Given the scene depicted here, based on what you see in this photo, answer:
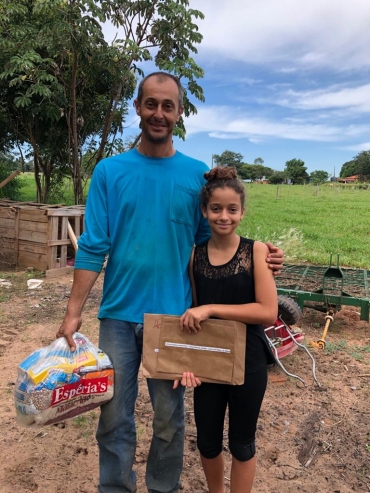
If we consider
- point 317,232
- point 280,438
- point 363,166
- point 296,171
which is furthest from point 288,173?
point 280,438

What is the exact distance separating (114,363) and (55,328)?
3.32 meters

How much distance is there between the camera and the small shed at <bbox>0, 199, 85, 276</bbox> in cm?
767

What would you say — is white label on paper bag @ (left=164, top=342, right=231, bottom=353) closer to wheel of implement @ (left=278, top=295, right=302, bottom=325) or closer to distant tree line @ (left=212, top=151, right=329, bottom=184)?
wheel of implement @ (left=278, top=295, right=302, bottom=325)

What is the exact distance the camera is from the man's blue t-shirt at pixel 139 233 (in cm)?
193

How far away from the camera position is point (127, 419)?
1956 mm

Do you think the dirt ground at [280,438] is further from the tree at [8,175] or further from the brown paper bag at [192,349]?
the tree at [8,175]

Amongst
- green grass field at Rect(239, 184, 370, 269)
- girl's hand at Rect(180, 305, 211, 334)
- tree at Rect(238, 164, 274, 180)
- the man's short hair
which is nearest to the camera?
girl's hand at Rect(180, 305, 211, 334)

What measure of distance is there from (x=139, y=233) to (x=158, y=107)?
22.0 inches

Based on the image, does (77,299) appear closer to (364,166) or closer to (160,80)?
(160,80)

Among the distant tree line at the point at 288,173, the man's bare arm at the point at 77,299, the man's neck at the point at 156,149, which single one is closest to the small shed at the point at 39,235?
the man's bare arm at the point at 77,299

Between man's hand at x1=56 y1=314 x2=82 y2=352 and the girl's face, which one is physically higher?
the girl's face

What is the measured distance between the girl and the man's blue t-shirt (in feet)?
0.40

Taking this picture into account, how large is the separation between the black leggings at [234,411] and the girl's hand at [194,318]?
0.95ft

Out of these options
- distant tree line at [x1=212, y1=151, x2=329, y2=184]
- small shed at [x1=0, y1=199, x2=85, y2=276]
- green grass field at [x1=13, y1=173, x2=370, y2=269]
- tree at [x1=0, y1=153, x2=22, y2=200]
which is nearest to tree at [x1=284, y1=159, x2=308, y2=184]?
distant tree line at [x1=212, y1=151, x2=329, y2=184]
